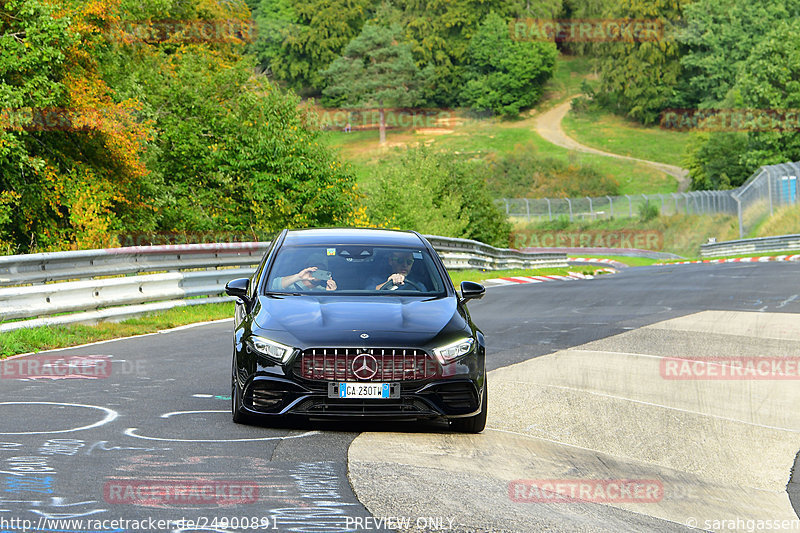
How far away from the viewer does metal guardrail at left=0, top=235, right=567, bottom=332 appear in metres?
13.6

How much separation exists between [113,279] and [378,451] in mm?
9120

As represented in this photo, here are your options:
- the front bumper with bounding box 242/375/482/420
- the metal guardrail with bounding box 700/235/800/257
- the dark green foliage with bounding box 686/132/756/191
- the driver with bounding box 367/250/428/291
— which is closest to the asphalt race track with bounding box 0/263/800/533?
the front bumper with bounding box 242/375/482/420

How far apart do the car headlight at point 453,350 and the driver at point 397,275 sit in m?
1.11

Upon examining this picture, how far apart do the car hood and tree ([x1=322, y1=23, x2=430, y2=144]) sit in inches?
4797

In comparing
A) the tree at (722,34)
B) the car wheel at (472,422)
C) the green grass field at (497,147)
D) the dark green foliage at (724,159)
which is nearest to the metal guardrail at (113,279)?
the car wheel at (472,422)

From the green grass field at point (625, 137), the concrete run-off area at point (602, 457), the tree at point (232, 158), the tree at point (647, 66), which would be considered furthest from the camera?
the tree at point (647, 66)

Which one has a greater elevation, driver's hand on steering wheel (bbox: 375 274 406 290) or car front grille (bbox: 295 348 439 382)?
driver's hand on steering wheel (bbox: 375 274 406 290)

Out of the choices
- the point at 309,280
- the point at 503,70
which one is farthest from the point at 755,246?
the point at 503,70

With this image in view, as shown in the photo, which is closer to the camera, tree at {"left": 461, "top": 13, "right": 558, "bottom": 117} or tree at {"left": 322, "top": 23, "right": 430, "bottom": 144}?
tree at {"left": 322, "top": 23, "right": 430, "bottom": 144}

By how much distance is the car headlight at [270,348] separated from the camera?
7.85 m

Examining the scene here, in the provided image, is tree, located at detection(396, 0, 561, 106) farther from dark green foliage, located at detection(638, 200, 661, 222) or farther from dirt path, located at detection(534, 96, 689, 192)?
dark green foliage, located at detection(638, 200, 661, 222)

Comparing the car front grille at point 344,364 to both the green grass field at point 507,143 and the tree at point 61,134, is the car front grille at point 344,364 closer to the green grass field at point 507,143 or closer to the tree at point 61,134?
the tree at point 61,134

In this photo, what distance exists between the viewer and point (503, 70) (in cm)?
14288

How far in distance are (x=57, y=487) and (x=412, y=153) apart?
46920mm
